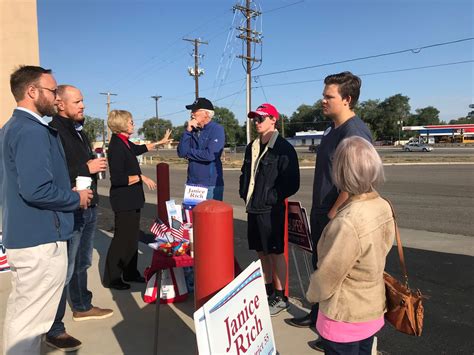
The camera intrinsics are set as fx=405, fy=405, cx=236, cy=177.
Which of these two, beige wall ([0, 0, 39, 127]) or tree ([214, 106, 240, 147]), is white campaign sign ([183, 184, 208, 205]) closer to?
beige wall ([0, 0, 39, 127])

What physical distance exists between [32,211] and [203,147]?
2299 mm

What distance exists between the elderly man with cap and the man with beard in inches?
80.1

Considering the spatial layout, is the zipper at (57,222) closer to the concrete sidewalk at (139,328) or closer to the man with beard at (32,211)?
the man with beard at (32,211)

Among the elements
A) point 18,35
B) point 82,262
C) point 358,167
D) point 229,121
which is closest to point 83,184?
point 82,262

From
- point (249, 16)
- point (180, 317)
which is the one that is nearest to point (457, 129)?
point (249, 16)

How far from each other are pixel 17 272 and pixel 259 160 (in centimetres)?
219

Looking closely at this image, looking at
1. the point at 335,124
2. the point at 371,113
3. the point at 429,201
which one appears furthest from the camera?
the point at 371,113

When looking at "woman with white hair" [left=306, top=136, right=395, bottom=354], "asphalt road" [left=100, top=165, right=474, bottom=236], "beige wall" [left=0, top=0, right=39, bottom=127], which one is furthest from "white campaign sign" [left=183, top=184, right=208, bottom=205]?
"asphalt road" [left=100, top=165, right=474, bottom=236]

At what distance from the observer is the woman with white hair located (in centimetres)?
190

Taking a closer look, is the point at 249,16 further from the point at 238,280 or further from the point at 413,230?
the point at 238,280

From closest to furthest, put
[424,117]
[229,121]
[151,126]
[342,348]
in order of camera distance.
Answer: [342,348], [424,117], [229,121], [151,126]

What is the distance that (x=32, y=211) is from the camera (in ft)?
7.86

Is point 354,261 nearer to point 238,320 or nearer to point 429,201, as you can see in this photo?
point 238,320

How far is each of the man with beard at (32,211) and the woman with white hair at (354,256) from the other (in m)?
1.57
